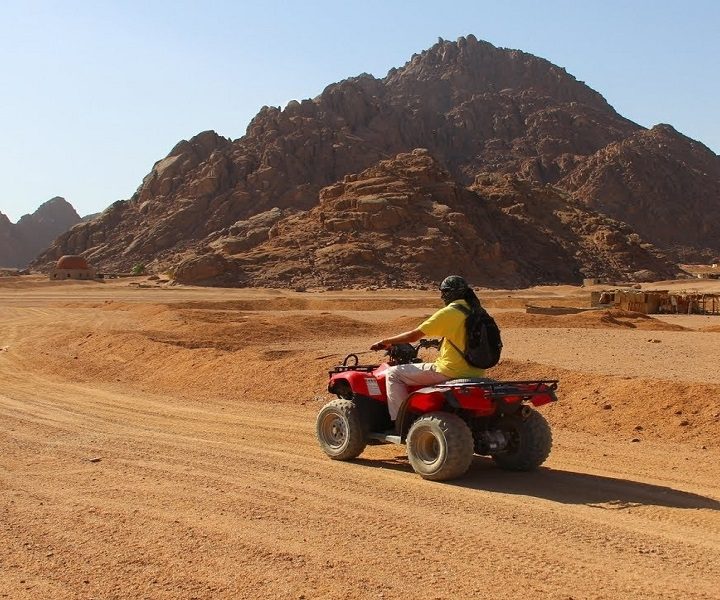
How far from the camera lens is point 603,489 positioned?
779cm

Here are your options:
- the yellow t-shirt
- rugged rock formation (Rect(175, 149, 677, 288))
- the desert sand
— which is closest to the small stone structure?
rugged rock formation (Rect(175, 149, 677, 288))

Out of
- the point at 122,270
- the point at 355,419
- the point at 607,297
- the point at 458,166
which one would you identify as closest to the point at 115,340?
the point at 355,419

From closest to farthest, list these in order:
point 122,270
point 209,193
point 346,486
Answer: point 346,486 → point 122,270 → point 209,193

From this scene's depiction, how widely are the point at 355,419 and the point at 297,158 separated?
11644 centimetres

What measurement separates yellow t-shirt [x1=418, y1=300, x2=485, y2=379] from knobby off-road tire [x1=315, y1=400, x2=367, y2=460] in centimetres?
120

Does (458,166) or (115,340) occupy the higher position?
(458,166)

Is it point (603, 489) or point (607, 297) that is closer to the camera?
point (603, 489)

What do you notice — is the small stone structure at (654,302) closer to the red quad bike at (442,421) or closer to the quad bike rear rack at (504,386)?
the red quad bike at (442,421)

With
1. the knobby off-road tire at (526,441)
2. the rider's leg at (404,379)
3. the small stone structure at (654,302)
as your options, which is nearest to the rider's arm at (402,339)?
the rider's leg at (404,379)

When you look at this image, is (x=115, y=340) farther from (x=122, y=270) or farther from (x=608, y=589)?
(x=122, y=270)

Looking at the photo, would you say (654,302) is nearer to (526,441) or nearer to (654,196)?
(526,441)

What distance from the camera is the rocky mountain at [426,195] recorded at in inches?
3098

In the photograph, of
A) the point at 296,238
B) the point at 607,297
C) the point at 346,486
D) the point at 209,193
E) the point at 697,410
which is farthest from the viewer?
the point at 209,193

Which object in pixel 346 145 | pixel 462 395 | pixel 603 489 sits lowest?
pixel 603 489
